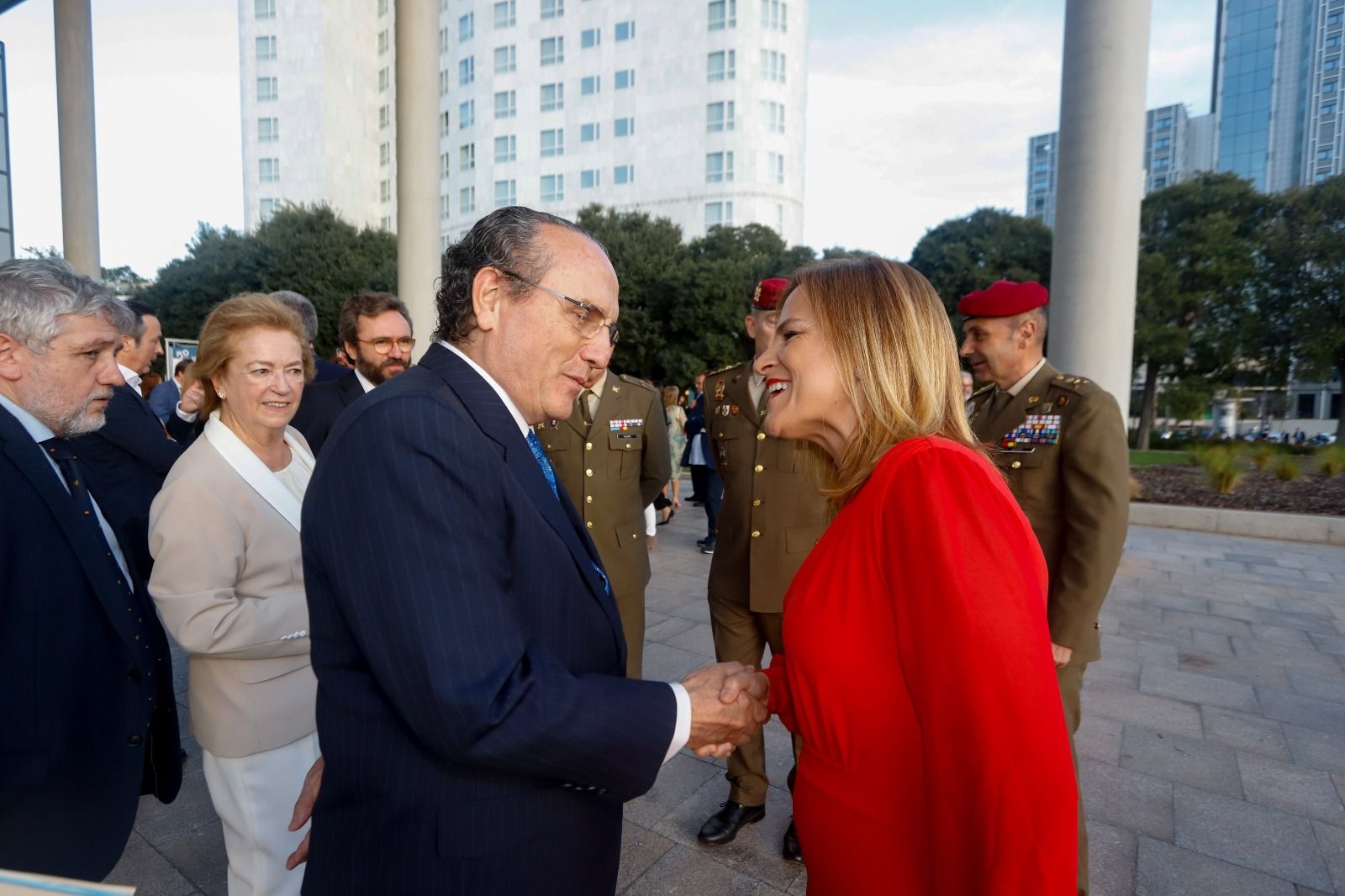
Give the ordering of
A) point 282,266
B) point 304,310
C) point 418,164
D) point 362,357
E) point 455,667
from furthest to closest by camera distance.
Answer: point 282,266 → point 418,164 → point 304,310 → point 362,357 → point 455,667

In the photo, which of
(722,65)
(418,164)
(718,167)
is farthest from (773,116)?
(418,164)

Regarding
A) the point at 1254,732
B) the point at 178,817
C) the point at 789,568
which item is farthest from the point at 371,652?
the point at 1254,732

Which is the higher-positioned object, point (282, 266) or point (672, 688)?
point (282, 266)

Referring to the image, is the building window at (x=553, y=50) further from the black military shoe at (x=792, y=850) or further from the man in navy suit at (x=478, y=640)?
the man in navy suit at (x=478, y=640)

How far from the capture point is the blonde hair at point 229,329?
2389mm

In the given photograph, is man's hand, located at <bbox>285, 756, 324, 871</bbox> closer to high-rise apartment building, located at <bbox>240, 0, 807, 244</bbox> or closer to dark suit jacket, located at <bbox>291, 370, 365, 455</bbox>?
dark suit jacket, located at <bbox>291, 370, 365, 455</bbox>

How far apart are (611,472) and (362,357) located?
4.99 feet

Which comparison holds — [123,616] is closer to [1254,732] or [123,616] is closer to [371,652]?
[371,652]

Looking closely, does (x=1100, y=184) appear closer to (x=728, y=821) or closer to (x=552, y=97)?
(x=728, y=821)

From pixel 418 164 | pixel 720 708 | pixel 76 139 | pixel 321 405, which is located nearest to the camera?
pixel 720 708

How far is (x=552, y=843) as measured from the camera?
1.26m

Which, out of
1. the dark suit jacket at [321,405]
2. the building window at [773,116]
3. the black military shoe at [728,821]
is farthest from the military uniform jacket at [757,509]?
the building window at [773,116]

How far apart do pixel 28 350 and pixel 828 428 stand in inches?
82.7

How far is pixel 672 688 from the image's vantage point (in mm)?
1280
